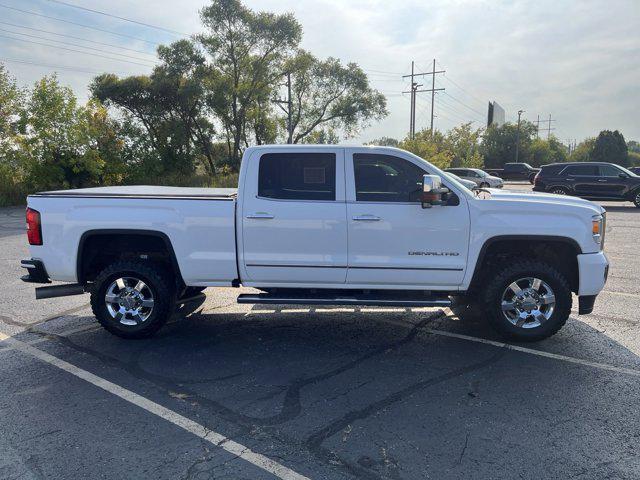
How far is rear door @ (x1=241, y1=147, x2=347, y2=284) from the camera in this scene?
4891 mm

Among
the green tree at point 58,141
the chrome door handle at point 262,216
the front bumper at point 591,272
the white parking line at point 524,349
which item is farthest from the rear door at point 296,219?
the green tree at point 58,141

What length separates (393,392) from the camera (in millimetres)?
3984

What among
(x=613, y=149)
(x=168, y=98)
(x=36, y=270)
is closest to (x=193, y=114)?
(x=168, y=98)

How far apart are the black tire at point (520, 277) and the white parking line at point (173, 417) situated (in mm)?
2897

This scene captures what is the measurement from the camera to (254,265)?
498cm

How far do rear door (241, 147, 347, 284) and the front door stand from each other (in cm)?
16

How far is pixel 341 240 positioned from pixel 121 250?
2.45m

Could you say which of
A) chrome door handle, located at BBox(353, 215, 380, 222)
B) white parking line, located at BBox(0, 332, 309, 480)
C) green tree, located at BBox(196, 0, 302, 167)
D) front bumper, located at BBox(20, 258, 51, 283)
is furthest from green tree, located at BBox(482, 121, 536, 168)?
white parking line, located at BBox(0, 332, 309, 480)

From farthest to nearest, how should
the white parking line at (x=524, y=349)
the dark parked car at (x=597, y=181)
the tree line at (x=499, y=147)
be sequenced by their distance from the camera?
the tree line at (x=499, y=147)
the dark parked car at (x=597, y=181)
the white parking line at (x=524, y=349)

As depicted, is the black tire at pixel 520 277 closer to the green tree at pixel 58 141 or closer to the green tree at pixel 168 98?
the green tree at pixel 58 141

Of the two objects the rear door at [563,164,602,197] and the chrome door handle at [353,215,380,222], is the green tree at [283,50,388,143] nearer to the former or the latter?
the rear door at [563,164,602,197]

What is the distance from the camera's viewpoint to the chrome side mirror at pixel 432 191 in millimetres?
4512

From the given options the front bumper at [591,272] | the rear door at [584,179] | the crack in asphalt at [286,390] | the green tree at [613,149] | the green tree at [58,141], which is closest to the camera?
the crack in asphalt at [286,390]

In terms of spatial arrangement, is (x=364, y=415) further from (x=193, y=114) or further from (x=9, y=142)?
(x=193, y=114)
